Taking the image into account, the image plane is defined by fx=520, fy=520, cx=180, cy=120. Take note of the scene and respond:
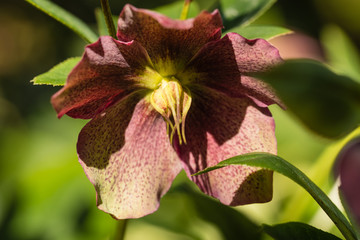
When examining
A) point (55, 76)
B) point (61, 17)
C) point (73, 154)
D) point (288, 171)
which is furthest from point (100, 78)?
point (73, 154)

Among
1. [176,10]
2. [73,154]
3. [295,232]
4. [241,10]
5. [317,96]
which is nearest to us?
[317,96]

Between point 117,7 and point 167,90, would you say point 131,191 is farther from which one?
point 117,7

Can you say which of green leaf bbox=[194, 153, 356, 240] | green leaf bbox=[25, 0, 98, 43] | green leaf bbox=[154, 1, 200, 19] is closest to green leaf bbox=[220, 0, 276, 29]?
green leaf bbox=[154, 1, 200, 19]

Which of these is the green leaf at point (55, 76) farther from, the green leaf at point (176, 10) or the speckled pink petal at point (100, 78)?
the green leaf at point (176, 10)

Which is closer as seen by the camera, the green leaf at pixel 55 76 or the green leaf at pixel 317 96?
the green leaf at pixel 317 96

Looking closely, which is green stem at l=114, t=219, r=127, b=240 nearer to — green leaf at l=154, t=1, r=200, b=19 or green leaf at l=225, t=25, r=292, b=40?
green leaf at l=225, t=25, r=292, b=40

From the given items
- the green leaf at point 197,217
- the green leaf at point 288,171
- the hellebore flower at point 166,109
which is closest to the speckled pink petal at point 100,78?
the hellebore flower at point 166,109

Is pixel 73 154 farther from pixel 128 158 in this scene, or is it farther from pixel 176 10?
pixel 128 158
